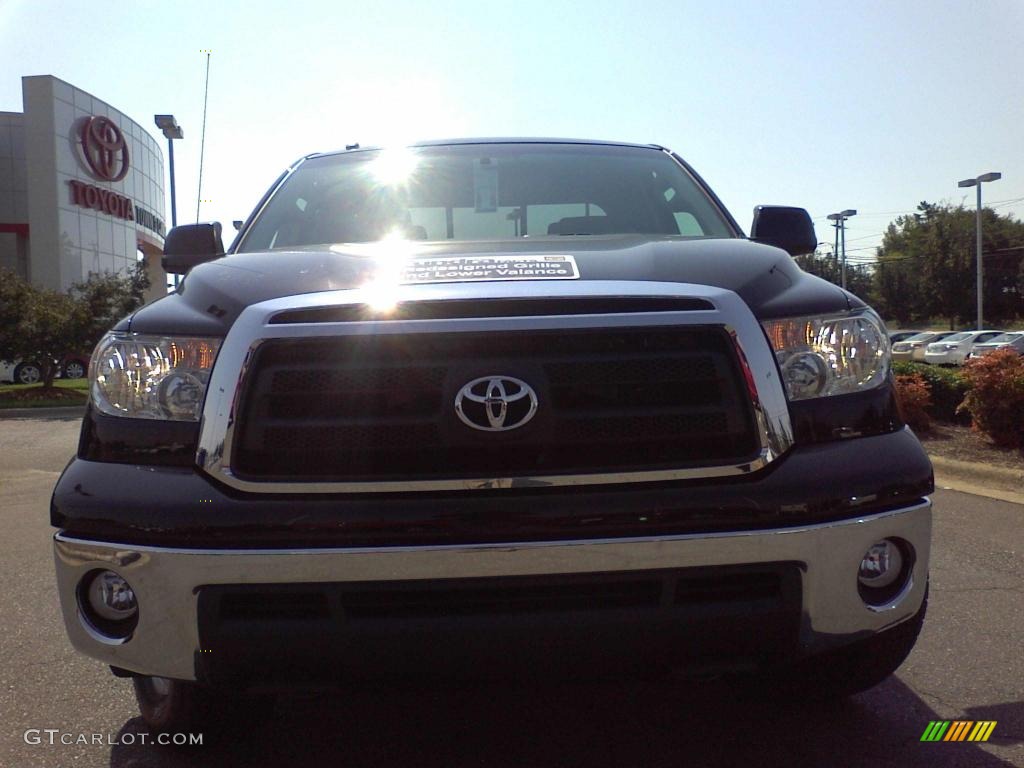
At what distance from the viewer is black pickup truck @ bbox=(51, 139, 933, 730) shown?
224 cm

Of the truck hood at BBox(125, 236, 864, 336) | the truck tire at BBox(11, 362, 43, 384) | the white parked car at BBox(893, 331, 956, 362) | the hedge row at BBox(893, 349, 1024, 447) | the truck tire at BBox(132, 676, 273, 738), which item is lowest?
the truck tire at BBox(11, 362, 43, 384)

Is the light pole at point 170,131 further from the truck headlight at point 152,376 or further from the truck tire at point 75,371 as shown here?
the truck headlight at point 152,376

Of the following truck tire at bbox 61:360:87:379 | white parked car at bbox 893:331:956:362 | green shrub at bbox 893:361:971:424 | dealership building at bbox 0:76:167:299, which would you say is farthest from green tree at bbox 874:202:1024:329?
green shrub at bbox 893:361:971:424

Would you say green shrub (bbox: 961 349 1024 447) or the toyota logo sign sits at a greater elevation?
the toyota logo sign

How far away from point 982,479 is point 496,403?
23.1 feet

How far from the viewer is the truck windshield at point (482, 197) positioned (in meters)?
3.76

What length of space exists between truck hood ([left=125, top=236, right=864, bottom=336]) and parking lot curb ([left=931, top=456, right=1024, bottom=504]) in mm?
5356

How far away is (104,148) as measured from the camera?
4672 centimetres

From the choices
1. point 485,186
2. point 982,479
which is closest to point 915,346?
point 982,479

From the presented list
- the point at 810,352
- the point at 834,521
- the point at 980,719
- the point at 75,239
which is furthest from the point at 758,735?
the point at 75,239

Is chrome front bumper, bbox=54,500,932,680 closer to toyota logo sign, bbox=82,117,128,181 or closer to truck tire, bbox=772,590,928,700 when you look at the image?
truck tire, bbox=772,590,928,700

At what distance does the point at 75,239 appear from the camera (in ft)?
147

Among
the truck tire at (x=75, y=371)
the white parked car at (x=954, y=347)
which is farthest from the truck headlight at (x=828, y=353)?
the white parked car at (x=954, y=347)

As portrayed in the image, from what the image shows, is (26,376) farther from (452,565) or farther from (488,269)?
(452,565)
